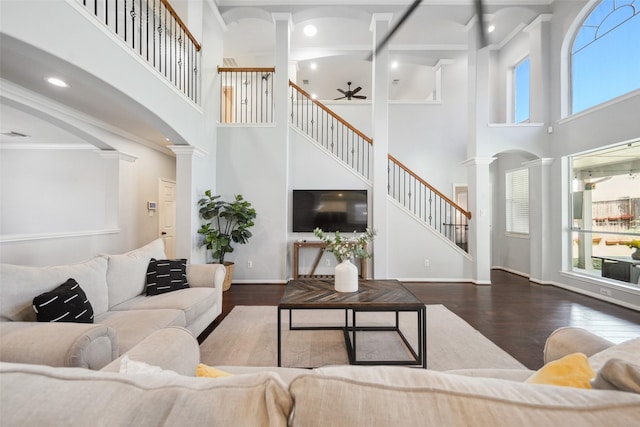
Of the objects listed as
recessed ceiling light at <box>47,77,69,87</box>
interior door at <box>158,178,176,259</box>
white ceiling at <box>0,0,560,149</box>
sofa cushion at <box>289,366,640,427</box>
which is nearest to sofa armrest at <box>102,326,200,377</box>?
sofa cushion at <box>289,366,640,427</box>

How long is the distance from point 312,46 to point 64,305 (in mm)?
6996

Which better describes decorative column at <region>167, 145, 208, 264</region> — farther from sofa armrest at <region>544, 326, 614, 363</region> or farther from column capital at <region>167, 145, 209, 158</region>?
sofa armrest at <region>544, 326, 614, 363</region>

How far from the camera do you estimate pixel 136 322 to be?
216 cm

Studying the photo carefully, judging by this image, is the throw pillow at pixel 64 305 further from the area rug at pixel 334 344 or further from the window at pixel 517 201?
the window at pixel 517 201

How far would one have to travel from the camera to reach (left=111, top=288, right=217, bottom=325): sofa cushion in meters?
2.55

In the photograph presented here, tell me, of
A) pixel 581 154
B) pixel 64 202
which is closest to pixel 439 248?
pixel 581 154

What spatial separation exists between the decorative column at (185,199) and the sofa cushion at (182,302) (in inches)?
64.4

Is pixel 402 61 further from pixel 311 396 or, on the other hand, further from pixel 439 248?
pixel 311 396

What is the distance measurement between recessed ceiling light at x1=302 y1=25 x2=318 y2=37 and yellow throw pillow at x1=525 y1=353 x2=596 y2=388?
694cm

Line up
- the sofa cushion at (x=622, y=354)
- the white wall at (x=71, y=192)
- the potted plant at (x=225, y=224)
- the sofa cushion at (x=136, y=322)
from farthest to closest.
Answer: the white wall at (x=71, y=192) → the potted plant at (x=225, y=224) → the sofa cushion at (x=136, y=322) → the sofa cushion at (x=622, y=354)

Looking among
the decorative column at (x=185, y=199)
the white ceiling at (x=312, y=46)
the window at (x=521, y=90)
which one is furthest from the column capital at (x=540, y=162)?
the decorative column at (x=185, y=199)

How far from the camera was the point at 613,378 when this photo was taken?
0.69 m

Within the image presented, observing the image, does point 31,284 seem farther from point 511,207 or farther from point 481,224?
point 511,207

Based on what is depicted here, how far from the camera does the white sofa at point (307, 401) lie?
61 cm
